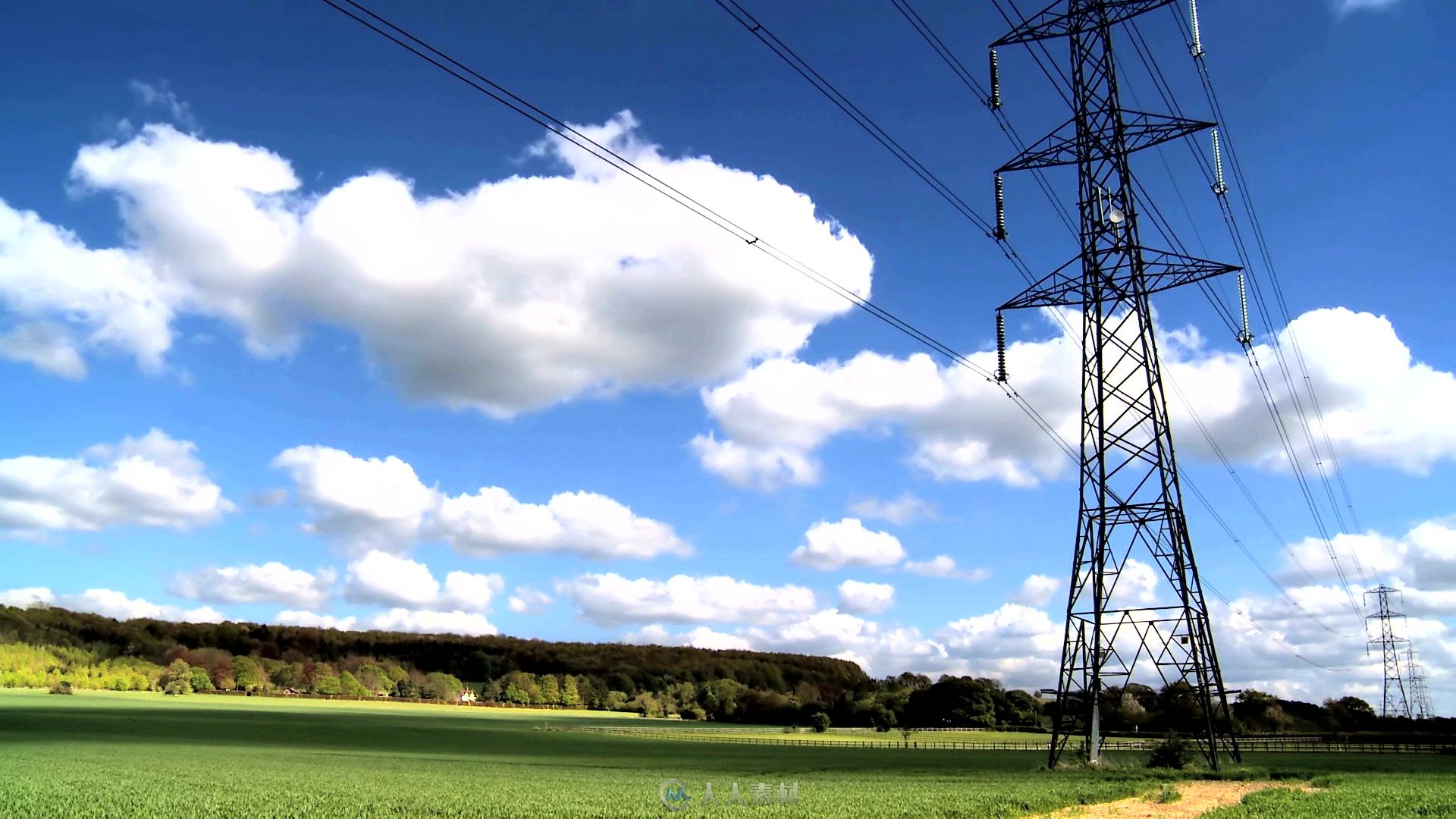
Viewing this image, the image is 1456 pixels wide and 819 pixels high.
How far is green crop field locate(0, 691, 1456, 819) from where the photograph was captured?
29859 mm

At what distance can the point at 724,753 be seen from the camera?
78875 mm

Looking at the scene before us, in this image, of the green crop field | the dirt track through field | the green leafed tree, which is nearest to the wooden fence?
the green crop field

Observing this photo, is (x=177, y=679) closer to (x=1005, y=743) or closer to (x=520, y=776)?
(x=1005, y=743)

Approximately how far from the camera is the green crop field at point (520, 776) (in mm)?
29859

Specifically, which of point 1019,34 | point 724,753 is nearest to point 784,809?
point 1019,34

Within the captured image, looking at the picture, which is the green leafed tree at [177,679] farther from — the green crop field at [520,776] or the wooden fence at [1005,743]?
the wooden fence at [1005,743]

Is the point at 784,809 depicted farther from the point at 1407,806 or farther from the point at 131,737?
the point at 131,737

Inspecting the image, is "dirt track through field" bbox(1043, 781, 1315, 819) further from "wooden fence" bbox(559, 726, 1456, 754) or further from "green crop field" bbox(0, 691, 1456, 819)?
"wooden fence" bbox(559, 726, 1456, 754)

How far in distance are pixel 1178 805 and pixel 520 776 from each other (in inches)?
1279

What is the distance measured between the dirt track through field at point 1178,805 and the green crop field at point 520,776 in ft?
2.64

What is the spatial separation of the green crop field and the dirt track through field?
80cm

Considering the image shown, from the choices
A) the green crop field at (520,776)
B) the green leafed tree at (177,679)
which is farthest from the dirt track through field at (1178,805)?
the green leafed tree at (177,679)

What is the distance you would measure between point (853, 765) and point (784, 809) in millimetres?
32683

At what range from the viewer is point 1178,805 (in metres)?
28.7
